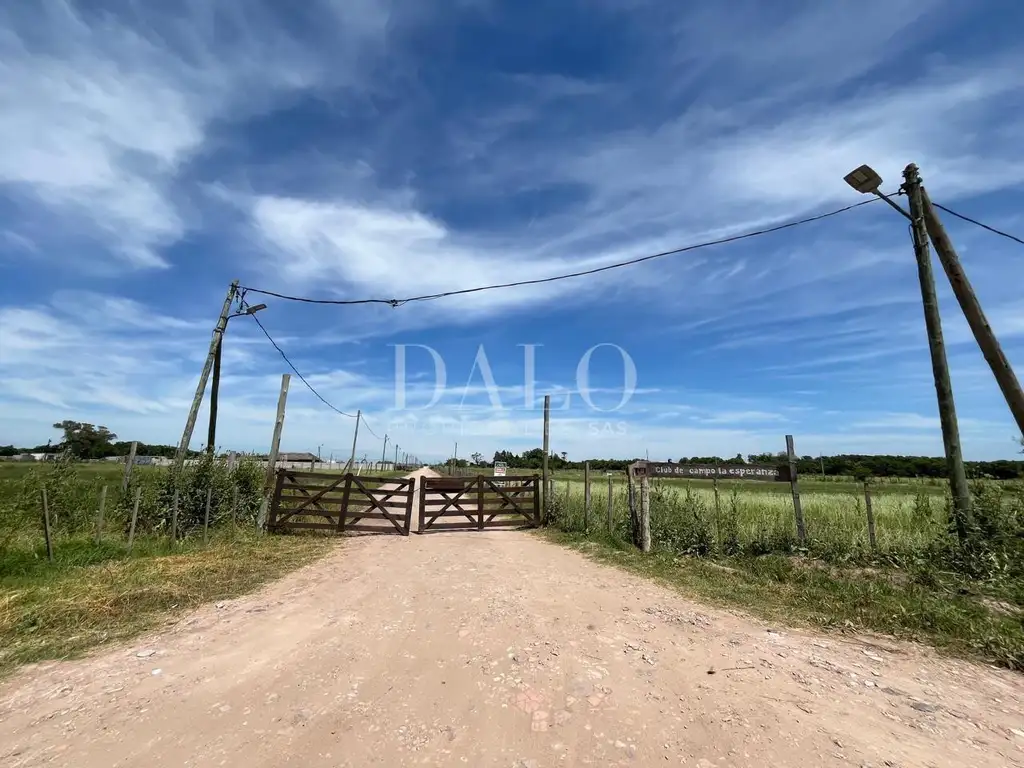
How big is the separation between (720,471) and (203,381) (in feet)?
37.5

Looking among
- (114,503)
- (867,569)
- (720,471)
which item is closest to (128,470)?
(114,503)

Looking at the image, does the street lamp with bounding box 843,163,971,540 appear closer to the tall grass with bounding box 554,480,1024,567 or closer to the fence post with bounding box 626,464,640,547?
the tall grass with bounding box 554,480,1024,567

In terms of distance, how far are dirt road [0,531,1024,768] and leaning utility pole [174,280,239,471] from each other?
6474 mm

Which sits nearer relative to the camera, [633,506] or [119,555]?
[119,555]

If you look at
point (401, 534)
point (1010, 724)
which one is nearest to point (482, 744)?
point (1010, 724)

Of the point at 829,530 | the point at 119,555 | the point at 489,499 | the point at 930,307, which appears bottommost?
the point at 119,555

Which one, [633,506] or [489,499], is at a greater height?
[633,506]

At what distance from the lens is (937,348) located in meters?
7.54

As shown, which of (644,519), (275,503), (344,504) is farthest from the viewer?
(344,504)

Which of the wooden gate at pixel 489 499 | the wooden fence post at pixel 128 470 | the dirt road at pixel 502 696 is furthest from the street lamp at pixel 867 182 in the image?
the wooden fence post at pixel 128 470

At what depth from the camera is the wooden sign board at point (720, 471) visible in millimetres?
9125

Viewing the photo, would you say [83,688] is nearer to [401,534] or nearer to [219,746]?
[219,746]

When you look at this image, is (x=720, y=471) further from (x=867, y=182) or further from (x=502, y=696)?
(x=502, y=696)

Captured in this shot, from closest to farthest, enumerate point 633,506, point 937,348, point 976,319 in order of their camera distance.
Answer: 1. point 976,319
2. point 937,348
3. point 633,506
